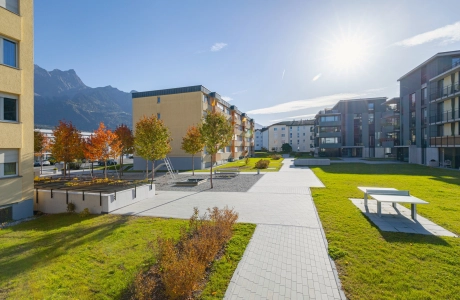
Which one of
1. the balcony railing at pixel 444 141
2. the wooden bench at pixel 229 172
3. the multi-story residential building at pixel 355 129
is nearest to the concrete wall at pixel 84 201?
the wooden bench at pixel 229 172

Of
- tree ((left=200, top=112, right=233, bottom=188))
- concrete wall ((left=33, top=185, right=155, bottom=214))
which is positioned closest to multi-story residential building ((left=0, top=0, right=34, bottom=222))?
concrete wall ((left=33, top=185, right=155, bottom=214))

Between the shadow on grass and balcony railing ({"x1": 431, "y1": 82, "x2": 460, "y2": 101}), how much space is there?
4322cm

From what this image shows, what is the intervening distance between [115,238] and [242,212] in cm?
541

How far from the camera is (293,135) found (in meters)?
102

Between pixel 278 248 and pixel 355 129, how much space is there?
2608 inches

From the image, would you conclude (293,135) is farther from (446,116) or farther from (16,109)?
(16,109)

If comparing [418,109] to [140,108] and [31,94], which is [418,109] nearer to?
[140,108]

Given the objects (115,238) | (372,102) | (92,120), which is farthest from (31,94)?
(92,120)

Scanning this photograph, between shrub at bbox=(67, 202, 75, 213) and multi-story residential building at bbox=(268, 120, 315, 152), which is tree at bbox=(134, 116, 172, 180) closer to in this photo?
shrub at bbox=(67, 202, 75, 213)

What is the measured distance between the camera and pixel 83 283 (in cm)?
504

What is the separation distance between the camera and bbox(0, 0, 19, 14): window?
1071 centimetres

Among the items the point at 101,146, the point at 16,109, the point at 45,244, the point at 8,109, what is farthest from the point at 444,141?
the point at 8,109

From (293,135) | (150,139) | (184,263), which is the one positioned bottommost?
(184,263)

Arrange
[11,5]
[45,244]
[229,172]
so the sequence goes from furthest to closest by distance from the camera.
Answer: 1. [229,172]
2. [11,5]
3. [45,244]
